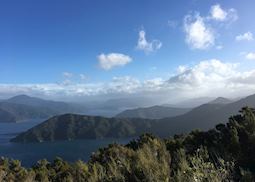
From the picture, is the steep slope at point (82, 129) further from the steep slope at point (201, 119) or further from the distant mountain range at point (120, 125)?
the steep slope at point (201, 119)

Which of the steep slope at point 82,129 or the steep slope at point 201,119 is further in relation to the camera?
the steep slope at point 82,129

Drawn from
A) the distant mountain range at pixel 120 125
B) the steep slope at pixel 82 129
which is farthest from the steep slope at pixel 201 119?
the steep slope at pixel 82 129

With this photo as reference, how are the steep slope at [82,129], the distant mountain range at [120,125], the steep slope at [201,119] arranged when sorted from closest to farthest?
the steep slope at [201,119], the distant mountain range at [120,125], the steep slope at [82,129]

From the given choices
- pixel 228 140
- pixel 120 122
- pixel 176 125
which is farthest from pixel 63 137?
pixel 228 140

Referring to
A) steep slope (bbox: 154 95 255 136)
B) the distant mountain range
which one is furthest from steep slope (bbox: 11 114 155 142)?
steep slope (bbox: 154 95 255 136)

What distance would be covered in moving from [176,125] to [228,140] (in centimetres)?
11738

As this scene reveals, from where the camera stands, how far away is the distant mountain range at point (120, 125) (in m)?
135

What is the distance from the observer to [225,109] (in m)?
137

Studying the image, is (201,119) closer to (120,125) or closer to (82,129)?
(120,125)

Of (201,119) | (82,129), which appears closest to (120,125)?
(82,129)

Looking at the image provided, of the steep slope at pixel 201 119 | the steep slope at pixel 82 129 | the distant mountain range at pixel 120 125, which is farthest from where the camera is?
the steep slope at pixel 82 129

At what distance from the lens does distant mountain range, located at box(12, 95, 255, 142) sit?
13475 centimetres

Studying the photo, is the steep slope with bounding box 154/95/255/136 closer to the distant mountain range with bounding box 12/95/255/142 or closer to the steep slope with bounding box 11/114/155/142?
the distant mountain range with bounding box 12/95/255/142

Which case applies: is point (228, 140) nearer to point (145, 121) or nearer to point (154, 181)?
point (154, 181)
